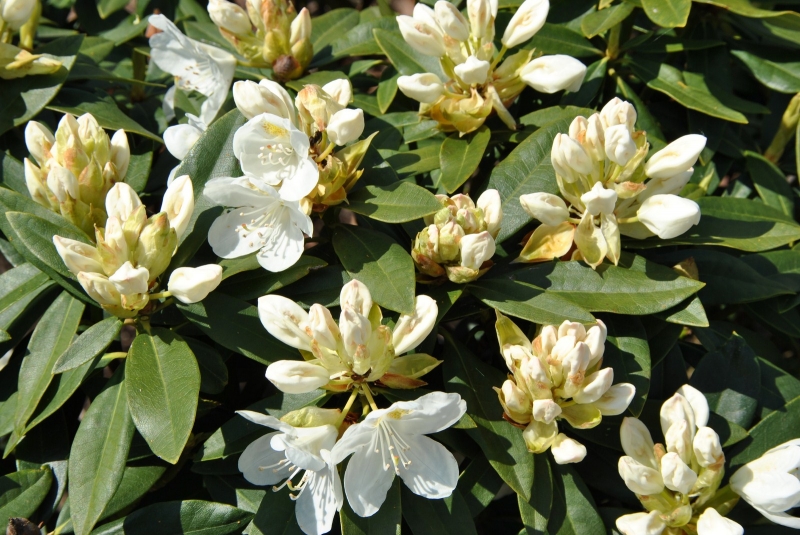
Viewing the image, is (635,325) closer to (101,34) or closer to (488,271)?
(488,271)

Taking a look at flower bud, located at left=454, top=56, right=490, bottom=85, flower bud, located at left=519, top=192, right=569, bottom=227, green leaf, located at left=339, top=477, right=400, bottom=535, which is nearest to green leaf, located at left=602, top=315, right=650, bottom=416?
flower bud, located at left=519, top=192, right=569, bottom=227

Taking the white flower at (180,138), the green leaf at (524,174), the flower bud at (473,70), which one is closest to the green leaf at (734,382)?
the green leaf at (524,174)

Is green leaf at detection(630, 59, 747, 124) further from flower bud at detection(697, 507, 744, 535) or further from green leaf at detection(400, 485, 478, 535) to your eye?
green leaf at detection(400, 485, 478, 535)

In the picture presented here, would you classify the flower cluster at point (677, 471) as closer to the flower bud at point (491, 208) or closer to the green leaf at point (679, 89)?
the flower bud at point (491, 208)

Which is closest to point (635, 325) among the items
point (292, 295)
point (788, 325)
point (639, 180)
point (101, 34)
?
point (639, 180)

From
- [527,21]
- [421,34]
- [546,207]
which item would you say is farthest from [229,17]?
[546,207]

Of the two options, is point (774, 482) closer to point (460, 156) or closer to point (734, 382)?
point (734, 382)
